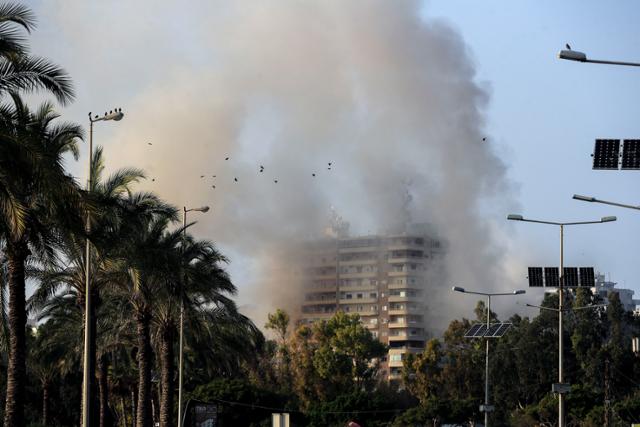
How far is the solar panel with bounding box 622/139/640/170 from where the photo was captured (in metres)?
43.2

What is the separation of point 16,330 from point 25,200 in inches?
183

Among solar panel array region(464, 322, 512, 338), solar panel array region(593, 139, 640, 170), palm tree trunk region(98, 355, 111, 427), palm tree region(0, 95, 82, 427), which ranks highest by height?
solar panel array region(593, 139, 640, 170)

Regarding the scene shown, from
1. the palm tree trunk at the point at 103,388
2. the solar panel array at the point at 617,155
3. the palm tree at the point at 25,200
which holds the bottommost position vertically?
the palm tree trunk at the point at 103,388

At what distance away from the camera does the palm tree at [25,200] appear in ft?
87.6

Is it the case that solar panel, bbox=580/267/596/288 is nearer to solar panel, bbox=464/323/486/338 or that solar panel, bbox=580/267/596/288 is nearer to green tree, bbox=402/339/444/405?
solar panel, bbox=464/323/486/338

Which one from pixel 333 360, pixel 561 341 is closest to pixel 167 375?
pixel 561 341

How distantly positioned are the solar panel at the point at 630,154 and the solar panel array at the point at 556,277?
746 inches

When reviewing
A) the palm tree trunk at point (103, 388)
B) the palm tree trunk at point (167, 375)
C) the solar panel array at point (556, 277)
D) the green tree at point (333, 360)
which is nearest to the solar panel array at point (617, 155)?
the solar panel array at point (556, 277)

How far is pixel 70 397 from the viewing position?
101 metres

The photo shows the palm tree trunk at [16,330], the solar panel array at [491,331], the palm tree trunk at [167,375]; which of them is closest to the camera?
the palm tree trunk at [16,330]

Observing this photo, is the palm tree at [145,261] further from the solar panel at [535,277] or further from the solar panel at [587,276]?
the solar panel at [587,276]

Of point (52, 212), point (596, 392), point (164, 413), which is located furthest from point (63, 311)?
point (596, 392)

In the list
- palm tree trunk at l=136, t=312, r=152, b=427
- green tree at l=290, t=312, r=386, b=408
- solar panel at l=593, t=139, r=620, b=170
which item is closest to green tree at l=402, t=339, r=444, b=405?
green tree at l=290, t=312, r=386, b=408

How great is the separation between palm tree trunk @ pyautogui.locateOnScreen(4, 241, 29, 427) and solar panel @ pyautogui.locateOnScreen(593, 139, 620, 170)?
869 inches
